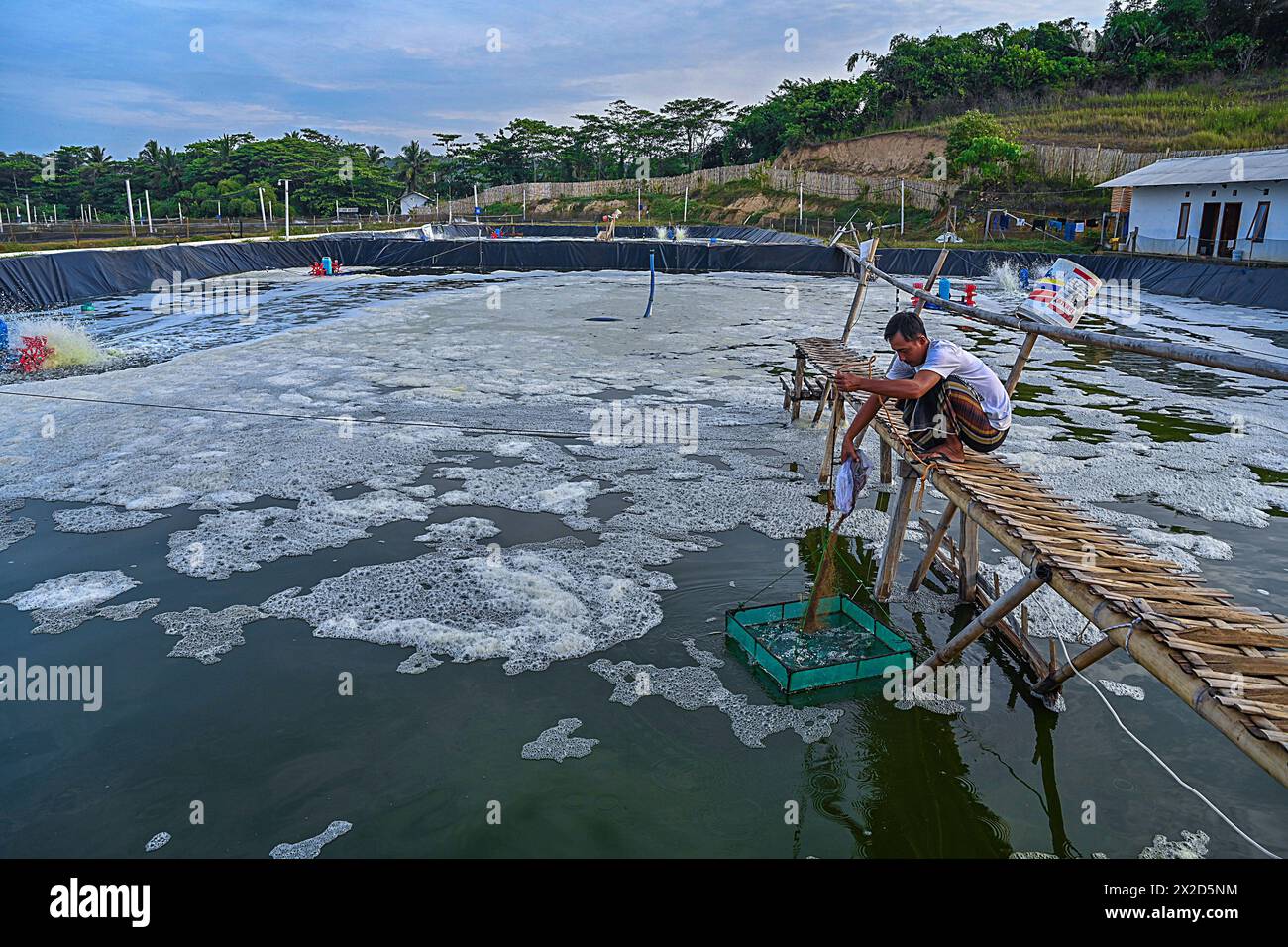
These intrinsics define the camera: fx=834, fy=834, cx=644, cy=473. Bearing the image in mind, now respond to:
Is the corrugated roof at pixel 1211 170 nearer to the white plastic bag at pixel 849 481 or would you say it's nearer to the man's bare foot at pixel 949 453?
the man's bare foot at pixel 949 453

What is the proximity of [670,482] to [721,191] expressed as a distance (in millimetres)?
52330

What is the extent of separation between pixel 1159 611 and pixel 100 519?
7363mm

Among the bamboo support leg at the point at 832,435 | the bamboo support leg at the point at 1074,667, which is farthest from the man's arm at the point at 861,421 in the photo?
the bamboo support leg at the point at 832,435

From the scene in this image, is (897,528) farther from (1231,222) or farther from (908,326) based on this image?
(1231,222)

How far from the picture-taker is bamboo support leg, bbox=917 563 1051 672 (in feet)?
12.1

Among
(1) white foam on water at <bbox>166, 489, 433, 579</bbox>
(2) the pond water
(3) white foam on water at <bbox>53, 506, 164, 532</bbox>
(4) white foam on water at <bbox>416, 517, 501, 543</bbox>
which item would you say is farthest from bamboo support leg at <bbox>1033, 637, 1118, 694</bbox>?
(3) white foam on water at <bbox>53, 506, 164, 532</bbox>

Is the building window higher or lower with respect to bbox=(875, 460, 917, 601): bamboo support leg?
higher

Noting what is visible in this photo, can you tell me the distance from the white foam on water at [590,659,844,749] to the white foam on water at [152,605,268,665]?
7.36ft

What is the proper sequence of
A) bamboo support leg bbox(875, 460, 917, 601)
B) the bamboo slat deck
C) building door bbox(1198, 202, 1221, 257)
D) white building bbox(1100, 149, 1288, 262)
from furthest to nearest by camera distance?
1. building door bbox(1198, 202, 1221, 257)
2. white building bbox(1100, 149, 1288, 262)
3. bamboo support leg bbox(875, 460, 917, 601)
4. the bamboo slat deck

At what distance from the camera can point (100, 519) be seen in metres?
6.81

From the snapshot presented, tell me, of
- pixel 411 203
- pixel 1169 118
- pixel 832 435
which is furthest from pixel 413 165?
pixel 832 435

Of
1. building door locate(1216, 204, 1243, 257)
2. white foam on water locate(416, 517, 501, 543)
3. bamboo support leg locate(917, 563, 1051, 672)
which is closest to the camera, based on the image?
bamboo support leg locate(917, 563, 1051, 672)

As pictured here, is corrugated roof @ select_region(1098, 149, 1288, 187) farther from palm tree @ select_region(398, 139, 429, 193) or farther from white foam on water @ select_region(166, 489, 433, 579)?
palm tree @ select_region(398, 139, 429, 193)

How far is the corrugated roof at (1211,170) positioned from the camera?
23312mm
